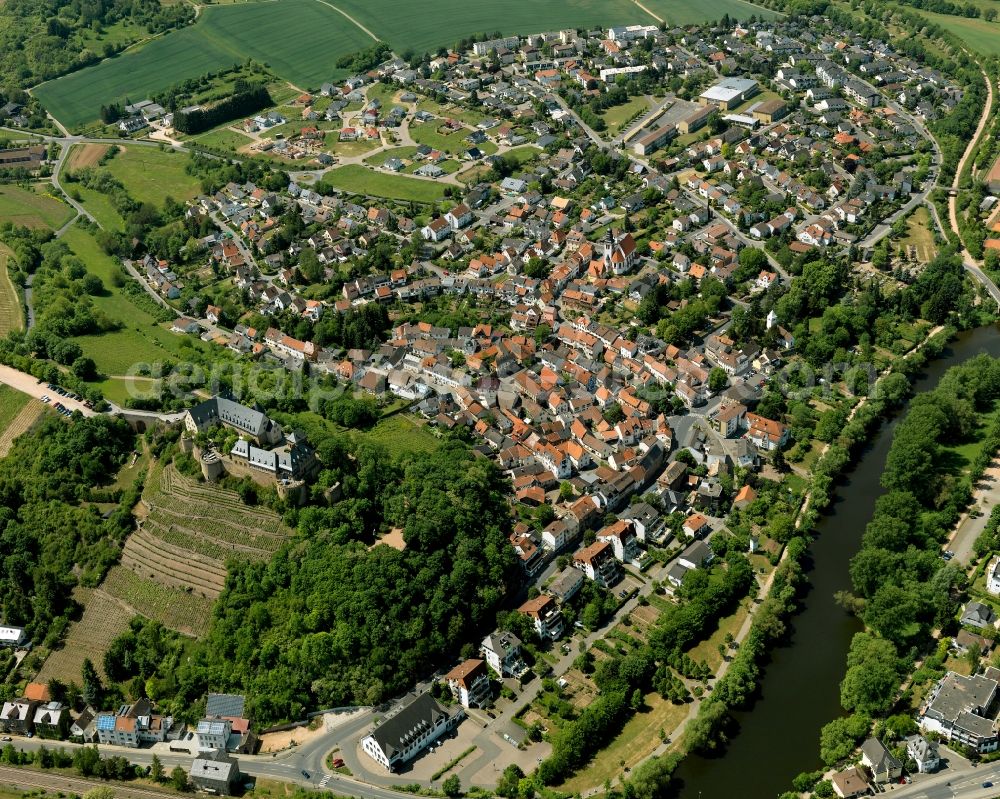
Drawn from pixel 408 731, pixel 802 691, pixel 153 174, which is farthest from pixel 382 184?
pixel 802 691

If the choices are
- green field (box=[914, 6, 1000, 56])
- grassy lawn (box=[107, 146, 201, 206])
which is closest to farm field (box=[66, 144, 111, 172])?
grassy lawn (box=[107, 146, 201, 206])

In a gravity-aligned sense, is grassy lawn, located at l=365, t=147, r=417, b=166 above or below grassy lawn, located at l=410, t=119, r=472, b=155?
below

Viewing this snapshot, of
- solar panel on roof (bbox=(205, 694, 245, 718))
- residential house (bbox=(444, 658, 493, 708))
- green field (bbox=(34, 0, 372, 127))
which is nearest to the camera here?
residential house (bbox=(444, 658, 493, 708))

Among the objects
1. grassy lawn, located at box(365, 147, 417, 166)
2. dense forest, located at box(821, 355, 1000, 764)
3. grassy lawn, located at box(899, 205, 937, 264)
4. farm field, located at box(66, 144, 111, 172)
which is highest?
grassy lawn, located at box(899, 205, 937, 264)

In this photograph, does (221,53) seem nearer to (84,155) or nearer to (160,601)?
(84,155)

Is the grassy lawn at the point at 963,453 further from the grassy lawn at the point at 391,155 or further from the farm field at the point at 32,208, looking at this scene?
the farm field at the point at 32,208

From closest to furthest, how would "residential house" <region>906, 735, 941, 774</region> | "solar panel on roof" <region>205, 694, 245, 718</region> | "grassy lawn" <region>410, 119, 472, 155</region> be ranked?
"residential house" <region>906, 735, 941, 774</region> < "solar panel on roof" <region>205, 694, 245, 718</region> < "grassy lawn" <region>410, 119, 472, 155</region>

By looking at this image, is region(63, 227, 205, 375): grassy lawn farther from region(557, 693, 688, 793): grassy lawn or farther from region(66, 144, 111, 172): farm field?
region(557, 693, 688, 793): grassy lawn

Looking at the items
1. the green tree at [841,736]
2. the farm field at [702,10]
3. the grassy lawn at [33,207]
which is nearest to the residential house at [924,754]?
the green tree at [841,736]

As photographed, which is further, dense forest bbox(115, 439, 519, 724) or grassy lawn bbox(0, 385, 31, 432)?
grassy lawn bbox(0, 385, 31, 432)
